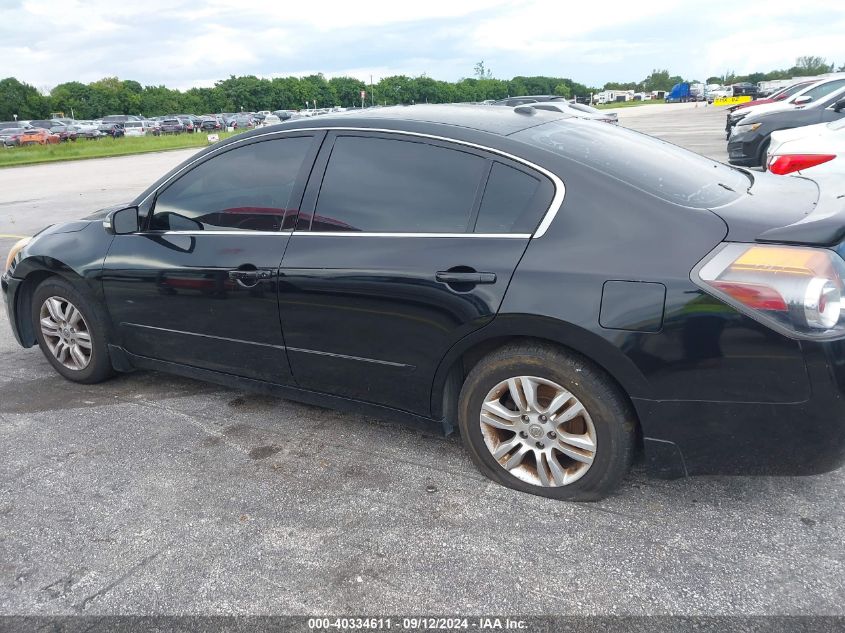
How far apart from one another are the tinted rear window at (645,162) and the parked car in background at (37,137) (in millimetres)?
49428

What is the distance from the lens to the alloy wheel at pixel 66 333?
4254mm

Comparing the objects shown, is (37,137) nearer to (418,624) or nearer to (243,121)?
(243,121)

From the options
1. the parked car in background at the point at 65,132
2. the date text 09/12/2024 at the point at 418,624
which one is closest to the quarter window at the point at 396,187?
the date text 09/12/2024 at the point at 418,624

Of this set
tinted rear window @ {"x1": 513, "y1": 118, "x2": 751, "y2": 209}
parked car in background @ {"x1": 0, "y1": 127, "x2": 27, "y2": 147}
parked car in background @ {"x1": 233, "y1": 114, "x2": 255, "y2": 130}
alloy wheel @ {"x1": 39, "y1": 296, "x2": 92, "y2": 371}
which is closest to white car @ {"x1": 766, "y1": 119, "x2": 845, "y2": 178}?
tinted rear window @ {"x1": 513, "y1": 118, "x2": 751, "y2": 209}

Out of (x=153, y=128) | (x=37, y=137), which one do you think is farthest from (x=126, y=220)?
(x=153, y=128)

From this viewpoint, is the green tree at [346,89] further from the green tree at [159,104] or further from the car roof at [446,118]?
the car roof at [446,118]

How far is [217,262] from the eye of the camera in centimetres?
351

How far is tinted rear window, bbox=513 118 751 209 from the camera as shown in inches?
111

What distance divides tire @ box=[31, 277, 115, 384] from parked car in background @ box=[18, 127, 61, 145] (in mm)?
47159

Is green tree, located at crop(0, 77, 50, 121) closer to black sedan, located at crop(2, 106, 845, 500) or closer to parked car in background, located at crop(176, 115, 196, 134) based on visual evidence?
parked car in background, located at crop(176, 115, 196, 134)

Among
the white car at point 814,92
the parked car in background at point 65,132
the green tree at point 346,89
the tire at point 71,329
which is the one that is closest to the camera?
the tire at point 71,329

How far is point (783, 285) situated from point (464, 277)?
116 centimetres

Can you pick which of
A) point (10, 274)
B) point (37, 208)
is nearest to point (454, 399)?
point (10, 274)

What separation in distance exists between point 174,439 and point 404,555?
64.2 inches
